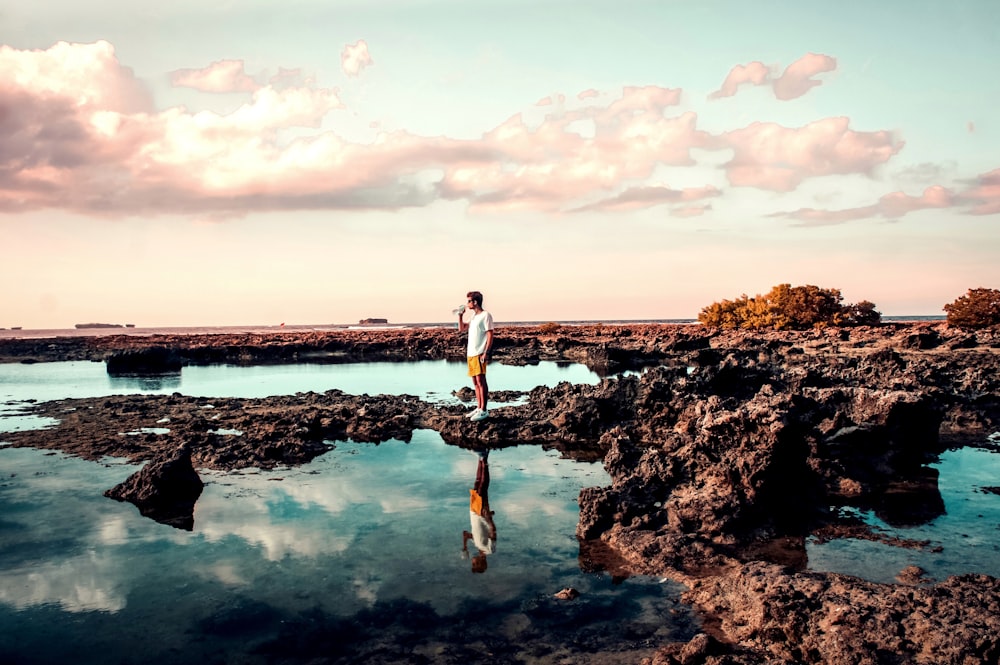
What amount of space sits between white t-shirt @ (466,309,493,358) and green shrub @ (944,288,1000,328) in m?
30.5

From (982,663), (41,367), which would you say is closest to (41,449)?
(982,663)

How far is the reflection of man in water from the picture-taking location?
5941 mm

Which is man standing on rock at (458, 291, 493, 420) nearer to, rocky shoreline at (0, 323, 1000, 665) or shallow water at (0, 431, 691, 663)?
rocky shoreline at (0, 323, 1000, 665)

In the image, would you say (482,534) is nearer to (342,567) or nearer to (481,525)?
(481,525)

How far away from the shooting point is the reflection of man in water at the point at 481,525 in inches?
234

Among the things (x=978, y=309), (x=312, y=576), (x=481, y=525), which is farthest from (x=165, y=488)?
(x=978, y=309)

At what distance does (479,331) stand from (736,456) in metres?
6.40

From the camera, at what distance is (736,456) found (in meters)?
7.32

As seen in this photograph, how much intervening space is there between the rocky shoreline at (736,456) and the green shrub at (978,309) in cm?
1851

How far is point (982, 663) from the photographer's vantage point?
3.98m

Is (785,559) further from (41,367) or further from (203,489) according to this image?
(41,367)

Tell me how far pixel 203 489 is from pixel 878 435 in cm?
864

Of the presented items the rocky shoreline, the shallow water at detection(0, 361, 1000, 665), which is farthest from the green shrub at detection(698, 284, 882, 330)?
A: the shallow water at detection(0, 361, 1000, 665)

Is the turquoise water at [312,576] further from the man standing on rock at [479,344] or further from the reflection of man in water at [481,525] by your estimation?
the man standing on rock at [479,344]
